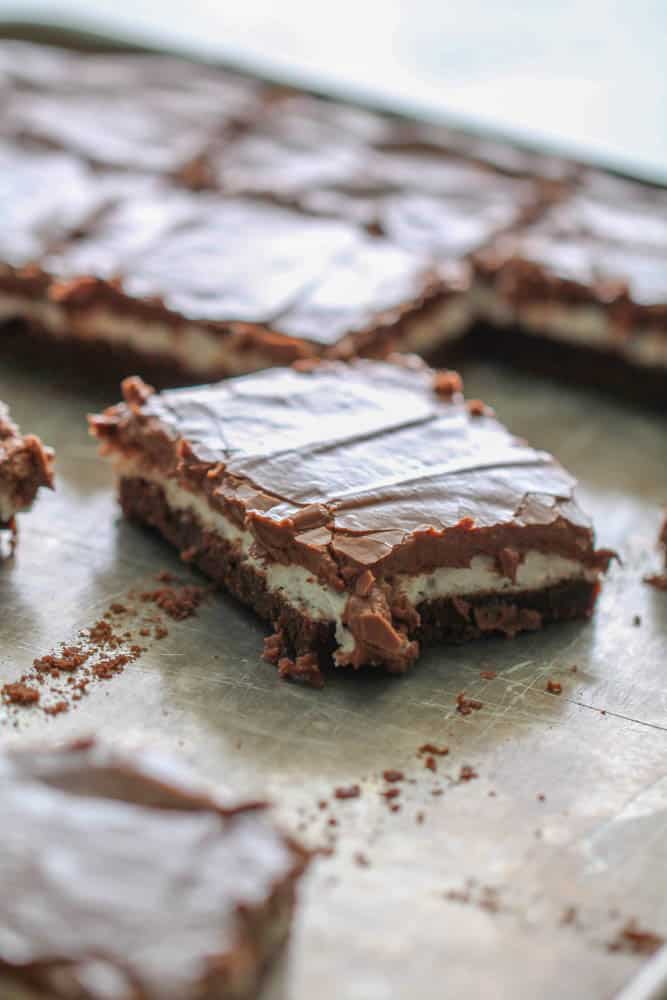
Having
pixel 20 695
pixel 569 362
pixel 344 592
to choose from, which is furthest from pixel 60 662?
pixel 569 362

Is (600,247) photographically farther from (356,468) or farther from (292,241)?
(356,468)

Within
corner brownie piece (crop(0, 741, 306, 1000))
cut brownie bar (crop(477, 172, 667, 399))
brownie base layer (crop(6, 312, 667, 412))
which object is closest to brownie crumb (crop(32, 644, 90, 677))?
corner brownie piece (crop(0, 741, 306, 1000))

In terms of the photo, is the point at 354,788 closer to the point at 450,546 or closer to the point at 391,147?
the point at 450,546

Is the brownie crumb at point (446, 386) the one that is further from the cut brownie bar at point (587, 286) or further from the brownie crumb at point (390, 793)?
the brownie crumb at point (390, 793)

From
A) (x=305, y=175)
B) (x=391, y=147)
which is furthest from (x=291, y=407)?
(x=391, y=147)

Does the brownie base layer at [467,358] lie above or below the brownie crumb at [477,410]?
below

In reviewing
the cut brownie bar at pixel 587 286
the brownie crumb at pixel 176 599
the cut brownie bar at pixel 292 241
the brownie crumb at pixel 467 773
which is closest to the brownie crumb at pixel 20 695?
the brownie crumb at pixel 176 599
